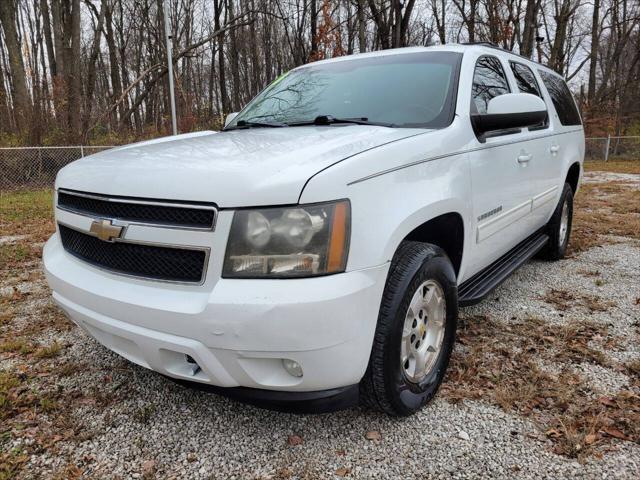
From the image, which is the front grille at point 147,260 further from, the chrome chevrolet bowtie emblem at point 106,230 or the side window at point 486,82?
the side window at point 486,82

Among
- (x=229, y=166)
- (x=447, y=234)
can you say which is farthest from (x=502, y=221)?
(x=229, y=166)

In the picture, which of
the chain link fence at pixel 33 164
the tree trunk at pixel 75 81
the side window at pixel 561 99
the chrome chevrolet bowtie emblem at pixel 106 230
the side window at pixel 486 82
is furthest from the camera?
the tree trunk at pixel 75 81

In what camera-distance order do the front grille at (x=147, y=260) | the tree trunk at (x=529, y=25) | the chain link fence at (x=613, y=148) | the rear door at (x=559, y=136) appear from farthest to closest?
the tree trunk at (x=529, y=25)
the chain link fence at (x=613, y=148)
the rear door at (x=559, y=136)
the front grille at (x=147, y=260)

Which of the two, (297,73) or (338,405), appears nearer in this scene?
(338,405)

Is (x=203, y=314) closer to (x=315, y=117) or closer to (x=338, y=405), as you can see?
(x=338, y=405)

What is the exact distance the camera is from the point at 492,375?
2.61 metres

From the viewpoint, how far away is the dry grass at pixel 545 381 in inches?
83.8

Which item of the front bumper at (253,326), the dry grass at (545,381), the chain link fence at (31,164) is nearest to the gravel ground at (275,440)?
the dry grass at (545,381)

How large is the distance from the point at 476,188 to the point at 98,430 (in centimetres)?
224

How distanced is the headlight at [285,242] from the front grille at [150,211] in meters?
0.13

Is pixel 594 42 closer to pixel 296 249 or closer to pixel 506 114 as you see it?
pixel 506 114

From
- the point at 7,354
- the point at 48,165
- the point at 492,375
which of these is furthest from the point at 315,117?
the point at 48,165

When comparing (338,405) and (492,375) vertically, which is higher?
Answer: (338,405)

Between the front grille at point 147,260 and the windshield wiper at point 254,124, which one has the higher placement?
the windshield wiper at point 254,124
